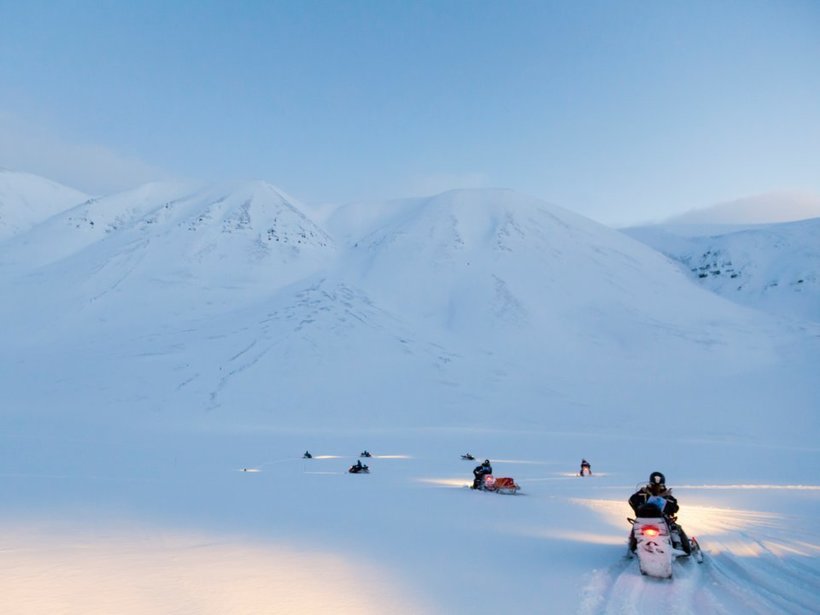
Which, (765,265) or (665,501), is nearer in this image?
(665,501)

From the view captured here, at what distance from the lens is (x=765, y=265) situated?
127 m

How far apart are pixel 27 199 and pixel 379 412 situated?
5139 inches

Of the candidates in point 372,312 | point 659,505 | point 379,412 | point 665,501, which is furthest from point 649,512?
point 372,312

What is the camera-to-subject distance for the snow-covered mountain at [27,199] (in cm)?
12656

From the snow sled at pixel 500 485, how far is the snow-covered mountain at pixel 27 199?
418 ft

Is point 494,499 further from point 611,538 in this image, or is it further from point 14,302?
point 14,302

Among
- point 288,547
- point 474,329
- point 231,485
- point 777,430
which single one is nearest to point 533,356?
point 474,329

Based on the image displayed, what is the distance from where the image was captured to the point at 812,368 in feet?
207

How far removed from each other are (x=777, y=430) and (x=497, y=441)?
24.5m

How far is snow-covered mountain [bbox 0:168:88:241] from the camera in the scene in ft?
415

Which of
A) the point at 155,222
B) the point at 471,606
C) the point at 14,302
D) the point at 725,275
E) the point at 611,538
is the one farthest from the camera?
the point at 725,275

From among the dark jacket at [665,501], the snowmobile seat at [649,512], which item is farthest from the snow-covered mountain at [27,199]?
the snowmobile seat at [649,512]

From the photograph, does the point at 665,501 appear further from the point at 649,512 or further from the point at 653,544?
the point at 653,544

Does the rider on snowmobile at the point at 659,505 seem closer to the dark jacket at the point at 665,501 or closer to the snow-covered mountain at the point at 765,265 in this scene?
the dark jacket at the point at 665,501
